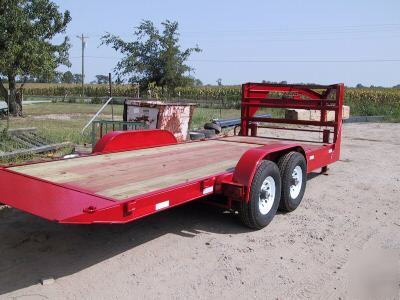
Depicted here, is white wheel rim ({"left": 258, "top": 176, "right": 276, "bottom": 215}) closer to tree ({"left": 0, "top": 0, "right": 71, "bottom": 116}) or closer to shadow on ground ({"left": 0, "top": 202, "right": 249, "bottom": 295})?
shadow on ground ({"left": 0, "top": 202, "right": 249, "bottom": 295})

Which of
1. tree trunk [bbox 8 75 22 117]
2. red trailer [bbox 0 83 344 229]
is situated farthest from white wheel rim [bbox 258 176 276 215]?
tree trunk [bbox 8 75 22 117]

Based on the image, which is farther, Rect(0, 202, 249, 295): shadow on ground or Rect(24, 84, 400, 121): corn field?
Rect(24, 84, 400, 121): corn field

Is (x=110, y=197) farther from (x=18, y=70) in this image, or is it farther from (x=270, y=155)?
(x=18, y=70)

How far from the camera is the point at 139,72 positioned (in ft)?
101

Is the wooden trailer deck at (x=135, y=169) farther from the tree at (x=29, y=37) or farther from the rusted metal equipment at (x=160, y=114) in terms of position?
the tree at (x=29, y=37)

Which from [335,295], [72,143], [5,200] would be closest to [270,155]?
[335,295]

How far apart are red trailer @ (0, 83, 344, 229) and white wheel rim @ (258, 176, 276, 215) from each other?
1cm

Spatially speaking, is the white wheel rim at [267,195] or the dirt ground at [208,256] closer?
the dirt ground at [208,256]

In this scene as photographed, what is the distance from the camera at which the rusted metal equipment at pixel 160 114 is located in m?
10.3

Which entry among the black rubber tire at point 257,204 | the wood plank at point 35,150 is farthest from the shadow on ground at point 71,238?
the wood plank at point 35,150

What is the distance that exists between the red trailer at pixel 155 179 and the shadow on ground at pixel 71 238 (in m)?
0.50

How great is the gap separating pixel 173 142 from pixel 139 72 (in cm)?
2441

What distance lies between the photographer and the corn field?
85.9 ft

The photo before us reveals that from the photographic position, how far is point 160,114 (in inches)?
403
